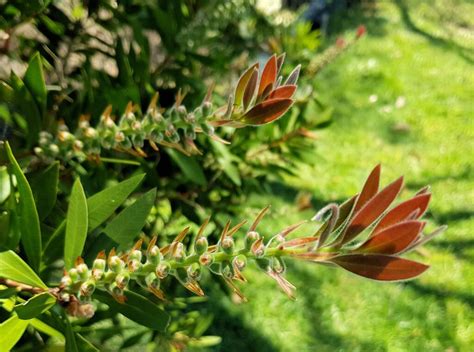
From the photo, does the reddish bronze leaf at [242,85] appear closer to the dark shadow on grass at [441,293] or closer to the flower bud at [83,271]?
the flower bud at [83,271]

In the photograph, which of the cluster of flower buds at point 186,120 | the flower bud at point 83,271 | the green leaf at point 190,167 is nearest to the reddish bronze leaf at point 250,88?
the cluster of flower buds at point 186,120


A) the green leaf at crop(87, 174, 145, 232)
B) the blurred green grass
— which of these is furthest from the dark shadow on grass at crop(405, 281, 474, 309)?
the green leaf at crop(87, 174, 145, 232)

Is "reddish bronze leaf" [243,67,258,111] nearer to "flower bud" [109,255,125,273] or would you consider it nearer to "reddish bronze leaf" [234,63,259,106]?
"reddish bronze leaf" [234,63,259,106]

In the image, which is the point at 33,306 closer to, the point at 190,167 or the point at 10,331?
the point at 10,331

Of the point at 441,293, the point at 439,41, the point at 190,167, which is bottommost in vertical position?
the point at 439,41

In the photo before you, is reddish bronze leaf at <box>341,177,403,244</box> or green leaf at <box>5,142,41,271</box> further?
green leaf at <box>5,142,41,271</box>

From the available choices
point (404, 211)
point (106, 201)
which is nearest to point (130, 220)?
point (106, 201)
